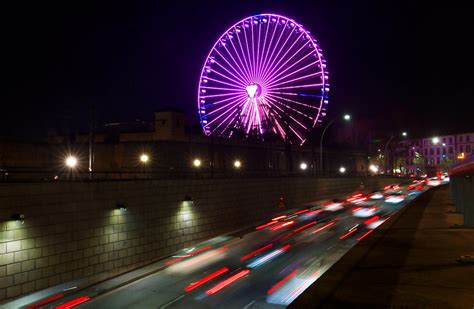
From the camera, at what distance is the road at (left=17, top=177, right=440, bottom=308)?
50.4 feet

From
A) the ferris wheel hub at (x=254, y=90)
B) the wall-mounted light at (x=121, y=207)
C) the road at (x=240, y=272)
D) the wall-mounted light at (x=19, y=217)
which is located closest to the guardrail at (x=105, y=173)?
the wall-mounted light at (x=121, y=207)

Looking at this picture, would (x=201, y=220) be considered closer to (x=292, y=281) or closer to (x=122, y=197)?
(x=122, y=197)

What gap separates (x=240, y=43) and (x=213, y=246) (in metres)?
28.8

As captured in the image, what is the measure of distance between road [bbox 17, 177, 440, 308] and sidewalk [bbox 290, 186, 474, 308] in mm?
2867

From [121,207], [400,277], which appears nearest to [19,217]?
[121,207]

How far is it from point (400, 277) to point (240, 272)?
9323 millimetres

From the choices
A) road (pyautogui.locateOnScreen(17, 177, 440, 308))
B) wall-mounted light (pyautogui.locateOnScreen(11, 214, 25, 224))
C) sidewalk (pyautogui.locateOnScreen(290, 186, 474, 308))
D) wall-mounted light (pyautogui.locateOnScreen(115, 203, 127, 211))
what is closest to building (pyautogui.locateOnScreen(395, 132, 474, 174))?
road (pyautogui.locateOnScreen(17, 177, 440, 308))

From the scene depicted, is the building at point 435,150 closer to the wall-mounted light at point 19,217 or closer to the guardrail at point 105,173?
the guardrail at point 105,173

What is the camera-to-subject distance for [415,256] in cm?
1422

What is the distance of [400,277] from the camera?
1088 cm

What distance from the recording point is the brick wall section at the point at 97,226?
16.1m

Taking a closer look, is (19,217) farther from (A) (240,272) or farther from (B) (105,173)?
(A) (240,272)

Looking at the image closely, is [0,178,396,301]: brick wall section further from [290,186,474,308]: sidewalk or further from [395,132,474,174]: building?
[395,132,474,174]: building

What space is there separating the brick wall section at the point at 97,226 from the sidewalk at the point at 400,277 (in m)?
10.8
